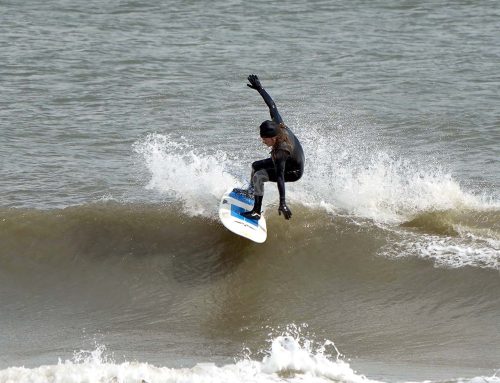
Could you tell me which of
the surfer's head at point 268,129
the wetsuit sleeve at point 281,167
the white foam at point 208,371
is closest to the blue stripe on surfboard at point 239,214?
the wetsuit sleeve at point 281,167

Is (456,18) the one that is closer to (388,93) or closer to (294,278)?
(388,93)

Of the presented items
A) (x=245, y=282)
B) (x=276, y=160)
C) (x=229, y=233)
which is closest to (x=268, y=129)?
(x=276, y=160)

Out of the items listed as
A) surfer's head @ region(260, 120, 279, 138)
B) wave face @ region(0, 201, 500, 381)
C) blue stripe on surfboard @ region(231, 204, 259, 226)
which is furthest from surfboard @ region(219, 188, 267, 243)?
surfer's head @ region(260, 120, 279, 138)

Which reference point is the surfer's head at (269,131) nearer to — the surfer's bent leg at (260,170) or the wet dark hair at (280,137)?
the wet dark hair at (280,137)

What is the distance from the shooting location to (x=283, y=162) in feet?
32.6

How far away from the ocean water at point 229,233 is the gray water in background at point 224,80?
7 centimetres

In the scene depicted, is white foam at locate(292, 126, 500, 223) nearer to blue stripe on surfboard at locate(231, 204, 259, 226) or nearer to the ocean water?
the ocean water

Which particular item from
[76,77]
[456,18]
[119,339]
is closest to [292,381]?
[119,339]

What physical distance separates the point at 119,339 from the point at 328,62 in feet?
39.4

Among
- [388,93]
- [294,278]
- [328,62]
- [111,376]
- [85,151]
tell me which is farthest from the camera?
[328,62]

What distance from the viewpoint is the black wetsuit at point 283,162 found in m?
9.91

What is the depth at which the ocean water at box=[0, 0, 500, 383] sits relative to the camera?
890cm

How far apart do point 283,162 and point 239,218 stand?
1.20 metres

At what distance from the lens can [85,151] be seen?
1449cm
